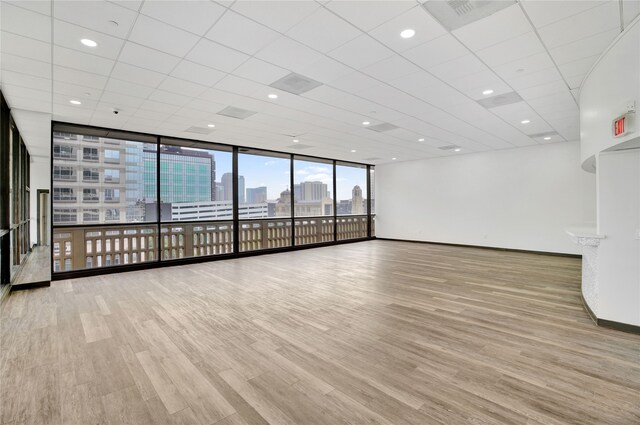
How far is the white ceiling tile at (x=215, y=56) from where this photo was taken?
3.06 m

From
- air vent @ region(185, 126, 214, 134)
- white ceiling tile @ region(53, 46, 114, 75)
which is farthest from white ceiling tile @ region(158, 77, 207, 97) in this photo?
air vent @ region(185, 126, 214, 134)

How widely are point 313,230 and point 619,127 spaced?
26.0ft

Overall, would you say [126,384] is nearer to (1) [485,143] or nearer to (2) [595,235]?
(2) [595,235]

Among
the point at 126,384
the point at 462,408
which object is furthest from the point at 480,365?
the point at 126,384

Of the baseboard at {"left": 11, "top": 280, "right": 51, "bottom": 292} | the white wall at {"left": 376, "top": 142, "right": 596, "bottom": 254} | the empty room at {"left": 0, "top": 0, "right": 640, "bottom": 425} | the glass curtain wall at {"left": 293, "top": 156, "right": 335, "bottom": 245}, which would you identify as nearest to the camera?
the empty room at {"left": 0, "top": 0, "right": 640, "bottom": 425}

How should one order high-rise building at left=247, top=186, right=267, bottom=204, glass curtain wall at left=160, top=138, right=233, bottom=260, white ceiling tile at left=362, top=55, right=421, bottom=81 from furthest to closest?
1. high-rise building at left=247, top=186, right=267, bottom=204
2. glass curtain wall at left=160, top=138, right=233, bottom=260
3. white ceiling tile at left=362, top=55, right=421, bottom=81

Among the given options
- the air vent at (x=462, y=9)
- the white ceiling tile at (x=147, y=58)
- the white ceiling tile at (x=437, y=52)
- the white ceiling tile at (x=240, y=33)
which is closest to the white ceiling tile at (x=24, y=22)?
the white ceiling tile at (x=147, y=58)

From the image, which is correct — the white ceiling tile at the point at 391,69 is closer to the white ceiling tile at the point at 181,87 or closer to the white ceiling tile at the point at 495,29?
the white ceiling tile at the point at 495,29

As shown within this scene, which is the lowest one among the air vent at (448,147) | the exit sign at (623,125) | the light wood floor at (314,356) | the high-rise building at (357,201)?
the light wood floor at (314,356)

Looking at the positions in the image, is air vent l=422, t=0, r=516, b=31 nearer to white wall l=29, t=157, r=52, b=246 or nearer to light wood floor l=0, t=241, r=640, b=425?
light wood floor l=0, t=241, r=640, b=425

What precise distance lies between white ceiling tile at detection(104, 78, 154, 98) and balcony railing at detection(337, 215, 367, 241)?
298 inches

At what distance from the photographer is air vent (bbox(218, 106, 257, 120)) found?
5023 millimetres

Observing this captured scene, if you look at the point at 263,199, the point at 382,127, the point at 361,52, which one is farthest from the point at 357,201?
the point at 361,52

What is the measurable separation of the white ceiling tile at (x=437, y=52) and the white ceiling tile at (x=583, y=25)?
2.34ft
